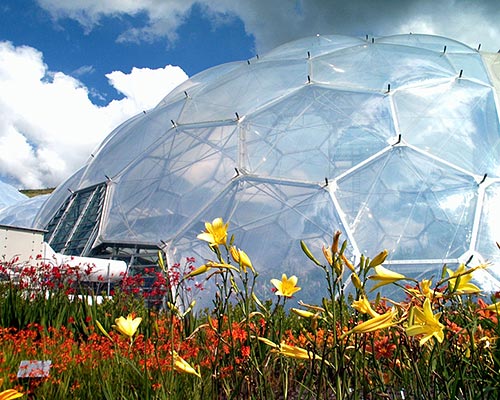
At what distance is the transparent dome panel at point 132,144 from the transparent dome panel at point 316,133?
3044mm

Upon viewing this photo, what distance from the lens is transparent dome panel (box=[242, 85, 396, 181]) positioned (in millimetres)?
9516

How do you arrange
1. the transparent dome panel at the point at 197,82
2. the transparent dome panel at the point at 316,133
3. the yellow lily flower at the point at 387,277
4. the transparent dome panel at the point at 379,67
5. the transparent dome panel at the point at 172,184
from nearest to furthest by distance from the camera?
the yellow lily flower at the point at 387,277
the transparent dome panel at the point at 316,133
the transparent dome panel at the point at 172,184
the transparent dome panel at the point at 379,67
the transparent dome panel at the point at 197,82

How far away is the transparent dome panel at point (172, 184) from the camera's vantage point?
33.3ft

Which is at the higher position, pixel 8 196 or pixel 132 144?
pixel 8 196

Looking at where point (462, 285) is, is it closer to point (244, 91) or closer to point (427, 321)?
point (427, 321)

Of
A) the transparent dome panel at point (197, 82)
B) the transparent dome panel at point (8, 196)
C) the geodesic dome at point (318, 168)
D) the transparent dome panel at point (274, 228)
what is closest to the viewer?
the transparent dome panel at point (274, 228)

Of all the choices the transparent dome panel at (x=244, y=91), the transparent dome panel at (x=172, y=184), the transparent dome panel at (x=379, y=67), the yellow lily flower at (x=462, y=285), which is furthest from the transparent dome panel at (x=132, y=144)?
the yellow lily flower at (x=462, y=285)

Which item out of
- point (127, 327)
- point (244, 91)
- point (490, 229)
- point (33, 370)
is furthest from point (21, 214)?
point (127, 327)

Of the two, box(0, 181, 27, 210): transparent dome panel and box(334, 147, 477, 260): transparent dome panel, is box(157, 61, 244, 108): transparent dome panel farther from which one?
box(0, 181, 27, 210): transparent dome panel

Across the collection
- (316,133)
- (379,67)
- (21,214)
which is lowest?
(316,133)

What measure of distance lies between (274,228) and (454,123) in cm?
470

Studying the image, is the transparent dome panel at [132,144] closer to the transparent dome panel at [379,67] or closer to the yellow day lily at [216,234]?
the transparent dome panel at [379,67]

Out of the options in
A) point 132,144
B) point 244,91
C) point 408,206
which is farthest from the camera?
point 132,144

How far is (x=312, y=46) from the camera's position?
48.7 feet
